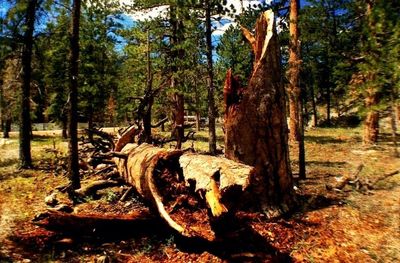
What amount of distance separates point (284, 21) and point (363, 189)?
13101mm

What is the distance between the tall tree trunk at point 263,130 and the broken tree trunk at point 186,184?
144 cm

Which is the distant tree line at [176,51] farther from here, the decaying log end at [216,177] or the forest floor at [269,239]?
the decaying log end at [216,177]

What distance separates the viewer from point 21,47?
16.8m

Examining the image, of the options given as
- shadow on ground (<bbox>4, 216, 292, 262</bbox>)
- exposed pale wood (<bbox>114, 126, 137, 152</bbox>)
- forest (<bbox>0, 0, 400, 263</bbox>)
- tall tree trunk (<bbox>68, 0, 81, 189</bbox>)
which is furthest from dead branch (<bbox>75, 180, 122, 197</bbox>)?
shadow on ground (<bbox>4, 216, 292, 262</bbox>)

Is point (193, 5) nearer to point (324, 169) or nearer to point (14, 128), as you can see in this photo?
point (324, 169)

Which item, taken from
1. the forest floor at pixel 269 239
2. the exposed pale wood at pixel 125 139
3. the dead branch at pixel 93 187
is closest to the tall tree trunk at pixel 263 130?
the forest floor at pixel 269 239

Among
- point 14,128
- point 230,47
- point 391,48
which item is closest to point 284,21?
point 391,48

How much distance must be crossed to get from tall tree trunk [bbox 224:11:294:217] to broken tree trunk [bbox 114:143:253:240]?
1436mm

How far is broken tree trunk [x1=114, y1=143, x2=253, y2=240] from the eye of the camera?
6.04 meters

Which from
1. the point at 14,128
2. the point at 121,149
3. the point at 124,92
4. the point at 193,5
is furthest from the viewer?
the point at 14,128

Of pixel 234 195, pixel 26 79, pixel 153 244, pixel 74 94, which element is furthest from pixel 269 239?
pixel 26 79

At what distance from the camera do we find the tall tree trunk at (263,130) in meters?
8.48

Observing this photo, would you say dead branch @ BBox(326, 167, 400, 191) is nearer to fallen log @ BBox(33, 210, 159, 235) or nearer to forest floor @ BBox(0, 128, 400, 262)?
forest floor @ BBox(0, 128, 400, 262)

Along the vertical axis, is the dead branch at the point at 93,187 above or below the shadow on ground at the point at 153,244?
above
